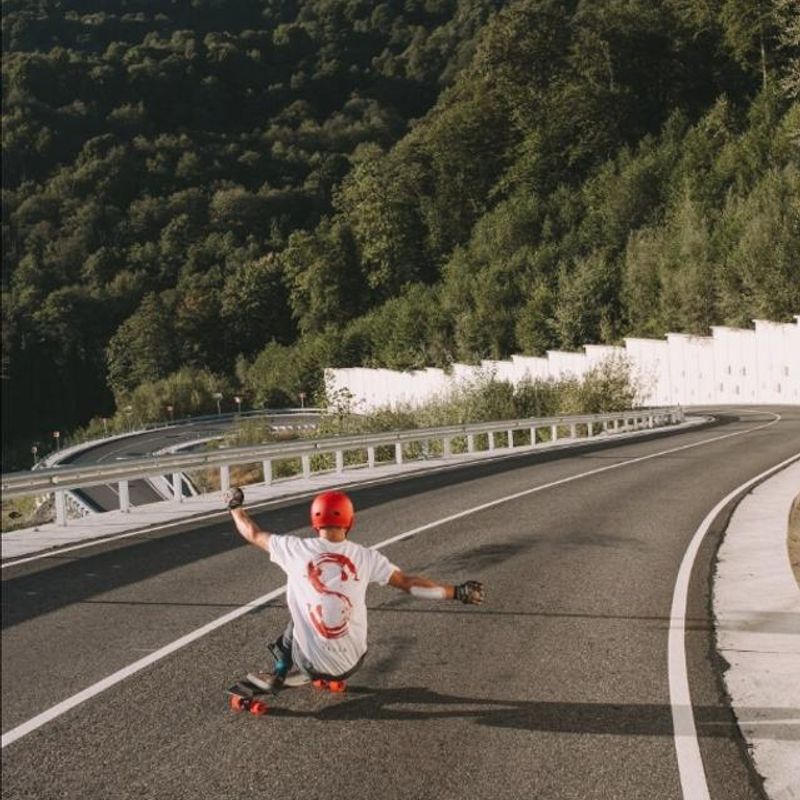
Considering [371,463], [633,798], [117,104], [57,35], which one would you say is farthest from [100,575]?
[57,35]

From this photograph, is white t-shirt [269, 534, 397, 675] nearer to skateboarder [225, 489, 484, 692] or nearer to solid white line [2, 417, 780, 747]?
skateboarder [225, 489, 484, 692]

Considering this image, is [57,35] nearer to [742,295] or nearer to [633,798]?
[742,295]

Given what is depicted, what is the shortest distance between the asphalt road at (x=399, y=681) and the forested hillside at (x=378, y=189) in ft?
93.6

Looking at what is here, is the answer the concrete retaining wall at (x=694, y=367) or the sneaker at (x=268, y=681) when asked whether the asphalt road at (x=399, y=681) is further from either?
the concrete retaining wall at (x=694, y=367)

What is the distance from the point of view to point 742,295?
58.8 meters

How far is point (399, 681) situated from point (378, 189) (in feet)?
323

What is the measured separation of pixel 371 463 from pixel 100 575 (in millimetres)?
15297

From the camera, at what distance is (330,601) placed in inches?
229

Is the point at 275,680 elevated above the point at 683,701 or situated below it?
above

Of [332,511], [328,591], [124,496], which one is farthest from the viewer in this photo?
[124,496]

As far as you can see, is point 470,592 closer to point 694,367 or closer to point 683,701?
point 683,701

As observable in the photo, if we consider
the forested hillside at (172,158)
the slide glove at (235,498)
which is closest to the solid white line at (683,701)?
the slide glove at (235,498)

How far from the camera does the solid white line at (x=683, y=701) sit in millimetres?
5184

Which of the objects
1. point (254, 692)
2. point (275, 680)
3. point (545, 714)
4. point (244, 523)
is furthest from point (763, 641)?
point (244, 523)
